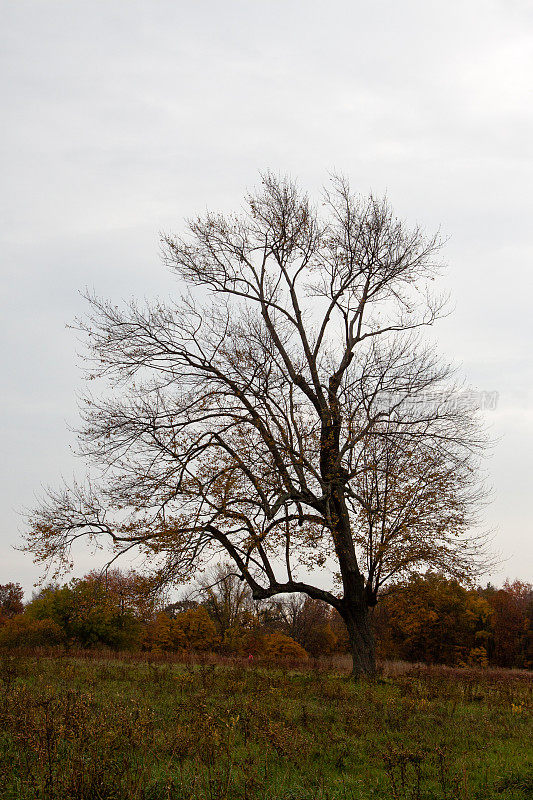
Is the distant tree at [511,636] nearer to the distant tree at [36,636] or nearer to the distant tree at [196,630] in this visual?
the distant tree at [196,630]

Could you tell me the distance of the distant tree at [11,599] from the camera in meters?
68.1

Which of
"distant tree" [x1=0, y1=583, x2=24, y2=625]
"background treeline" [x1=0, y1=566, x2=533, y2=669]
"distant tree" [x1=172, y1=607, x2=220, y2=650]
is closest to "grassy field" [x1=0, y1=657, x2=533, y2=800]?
"background treeline" [x1=0, y1=566, x2=533, y2=669]

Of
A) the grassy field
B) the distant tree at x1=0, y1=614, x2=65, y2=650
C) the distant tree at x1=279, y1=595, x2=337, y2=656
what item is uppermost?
the grassy field

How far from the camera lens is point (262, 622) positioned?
1542 cm

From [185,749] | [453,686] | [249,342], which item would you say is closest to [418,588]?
[453,686]

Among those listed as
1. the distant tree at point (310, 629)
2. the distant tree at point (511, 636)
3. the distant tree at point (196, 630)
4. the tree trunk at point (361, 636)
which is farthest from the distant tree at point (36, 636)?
the distant tree at point (511, 636)

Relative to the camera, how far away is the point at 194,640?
3588 cm

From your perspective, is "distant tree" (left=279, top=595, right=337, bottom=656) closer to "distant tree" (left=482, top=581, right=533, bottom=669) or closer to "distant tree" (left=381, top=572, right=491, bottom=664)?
"distant tree" (left=381, top=572, right=491, bottom=664)

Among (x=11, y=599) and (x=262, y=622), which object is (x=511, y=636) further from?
(x=11, y=599)

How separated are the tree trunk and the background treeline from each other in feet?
3.25

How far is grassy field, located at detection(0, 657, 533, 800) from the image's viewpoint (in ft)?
16.9

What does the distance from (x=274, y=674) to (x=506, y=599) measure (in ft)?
126

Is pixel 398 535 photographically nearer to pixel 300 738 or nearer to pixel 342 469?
pixel 342 469

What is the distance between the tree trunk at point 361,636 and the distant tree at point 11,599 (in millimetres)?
59716
